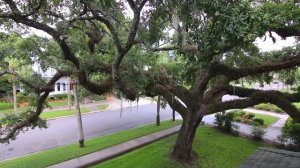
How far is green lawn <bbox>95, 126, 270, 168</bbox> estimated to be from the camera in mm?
13062

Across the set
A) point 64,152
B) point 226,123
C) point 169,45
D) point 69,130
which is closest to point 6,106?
point 69,130

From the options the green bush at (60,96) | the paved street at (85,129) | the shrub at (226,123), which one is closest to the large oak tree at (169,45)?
the paved street at (85,129)

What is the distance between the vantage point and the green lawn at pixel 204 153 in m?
13.1

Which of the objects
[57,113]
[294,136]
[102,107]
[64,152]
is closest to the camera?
[64,152]

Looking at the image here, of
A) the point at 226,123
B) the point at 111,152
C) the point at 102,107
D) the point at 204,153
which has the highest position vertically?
the point at 102,107

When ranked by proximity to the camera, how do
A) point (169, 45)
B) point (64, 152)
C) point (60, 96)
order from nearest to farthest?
point (169, 45)
point (64, 152)
point (60, 96)

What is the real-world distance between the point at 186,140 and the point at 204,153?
237cm

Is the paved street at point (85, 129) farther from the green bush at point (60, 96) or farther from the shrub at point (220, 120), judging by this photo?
the green bush at point (60, 96)

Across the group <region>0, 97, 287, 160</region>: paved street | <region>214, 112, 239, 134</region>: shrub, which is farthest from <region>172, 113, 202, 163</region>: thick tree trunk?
<region>214, 112, 239, 134</region>: shrub

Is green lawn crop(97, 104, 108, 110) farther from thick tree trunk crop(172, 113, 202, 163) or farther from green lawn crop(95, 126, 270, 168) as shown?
thick tree trunk crop(172, 113, 202, 163)

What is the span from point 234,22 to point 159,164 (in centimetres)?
880

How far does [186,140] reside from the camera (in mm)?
12562

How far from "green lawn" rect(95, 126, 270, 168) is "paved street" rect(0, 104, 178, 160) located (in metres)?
5.35

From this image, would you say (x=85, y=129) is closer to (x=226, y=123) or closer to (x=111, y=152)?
(x=111, y=152)
